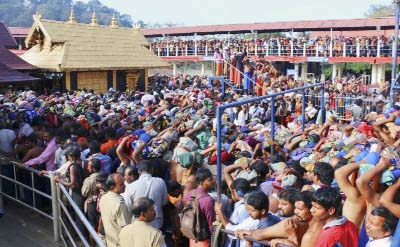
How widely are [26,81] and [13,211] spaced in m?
3.41

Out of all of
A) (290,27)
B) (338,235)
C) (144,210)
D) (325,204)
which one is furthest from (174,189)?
(290,27)

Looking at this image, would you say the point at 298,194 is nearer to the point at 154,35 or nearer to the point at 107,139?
the point at 107,139

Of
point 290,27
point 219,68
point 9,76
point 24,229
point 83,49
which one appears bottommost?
point 24,229

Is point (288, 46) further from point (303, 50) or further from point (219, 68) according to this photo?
point (219, 68)

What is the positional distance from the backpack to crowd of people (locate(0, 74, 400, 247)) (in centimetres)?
1

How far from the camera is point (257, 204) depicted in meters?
3.91

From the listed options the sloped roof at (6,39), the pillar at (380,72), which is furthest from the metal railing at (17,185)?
the pillar at (380,72)

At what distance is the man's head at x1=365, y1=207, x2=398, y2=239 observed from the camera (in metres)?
3.29

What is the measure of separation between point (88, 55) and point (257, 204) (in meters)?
16.8

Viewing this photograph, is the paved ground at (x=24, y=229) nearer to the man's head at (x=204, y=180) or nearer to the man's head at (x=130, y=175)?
the man's head at (x=130, y=175)

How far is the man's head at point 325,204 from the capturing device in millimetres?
3469

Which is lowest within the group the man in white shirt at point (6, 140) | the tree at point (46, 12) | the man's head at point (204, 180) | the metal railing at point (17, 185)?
the metal railing at point (17, 185)

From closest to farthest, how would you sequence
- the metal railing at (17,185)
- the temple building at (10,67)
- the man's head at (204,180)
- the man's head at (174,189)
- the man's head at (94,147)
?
the man's head at (204,180), the man's head at (174,189), the man's head at (94,147), the metal railing at (17,185), the temple building at (10,67)

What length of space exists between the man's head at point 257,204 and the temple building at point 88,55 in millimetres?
15334
